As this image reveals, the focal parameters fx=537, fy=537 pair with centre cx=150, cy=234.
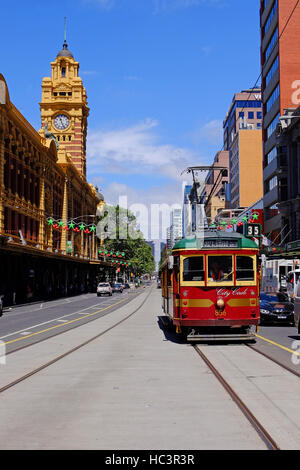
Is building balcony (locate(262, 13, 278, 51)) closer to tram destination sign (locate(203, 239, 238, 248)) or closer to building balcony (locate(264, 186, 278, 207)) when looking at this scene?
building balcony (locate(264, 186, 278, 207))

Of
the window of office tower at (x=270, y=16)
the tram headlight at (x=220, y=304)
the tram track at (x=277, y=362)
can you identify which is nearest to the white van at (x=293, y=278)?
the tram headlight at (x=220, y=304)

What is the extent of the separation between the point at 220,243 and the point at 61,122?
88.7m

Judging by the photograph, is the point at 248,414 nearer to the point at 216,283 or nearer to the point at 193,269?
the point at 216,283

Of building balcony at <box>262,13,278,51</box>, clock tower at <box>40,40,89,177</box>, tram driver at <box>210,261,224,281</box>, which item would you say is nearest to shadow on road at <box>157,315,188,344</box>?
tram driver at <box>210,261,224,281</box>

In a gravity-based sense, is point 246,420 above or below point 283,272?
below

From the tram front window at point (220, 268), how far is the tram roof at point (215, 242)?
376 millimetres

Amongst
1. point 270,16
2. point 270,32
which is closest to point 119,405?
point 270,32

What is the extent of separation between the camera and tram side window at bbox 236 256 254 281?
1552 centimetres

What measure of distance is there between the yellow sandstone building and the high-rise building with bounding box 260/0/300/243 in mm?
20790

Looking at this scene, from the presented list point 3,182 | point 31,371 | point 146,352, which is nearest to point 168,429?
point 31,371

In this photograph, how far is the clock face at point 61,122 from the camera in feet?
326
